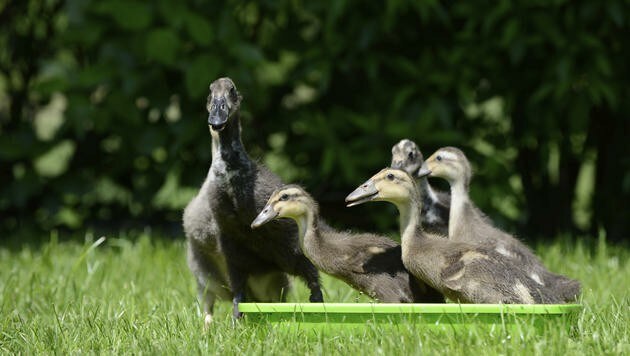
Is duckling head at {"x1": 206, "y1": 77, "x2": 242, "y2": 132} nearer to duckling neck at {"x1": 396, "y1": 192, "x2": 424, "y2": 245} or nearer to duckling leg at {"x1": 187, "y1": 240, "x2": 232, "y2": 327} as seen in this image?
duckling leg at {"x1": 187, "y1": 240, "x2": 232, "y2": 327}

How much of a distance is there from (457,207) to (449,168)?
293mm

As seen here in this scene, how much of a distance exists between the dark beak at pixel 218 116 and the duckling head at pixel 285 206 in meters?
0.41

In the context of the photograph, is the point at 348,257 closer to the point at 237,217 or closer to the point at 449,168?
the point at 237,217

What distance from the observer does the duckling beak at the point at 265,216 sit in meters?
4.70

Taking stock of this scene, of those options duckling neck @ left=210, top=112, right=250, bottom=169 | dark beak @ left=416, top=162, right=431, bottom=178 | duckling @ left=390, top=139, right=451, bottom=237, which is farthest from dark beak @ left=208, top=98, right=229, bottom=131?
dark beak @ left=416, top=162, right=431, bottom=178

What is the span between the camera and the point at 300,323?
4234mm

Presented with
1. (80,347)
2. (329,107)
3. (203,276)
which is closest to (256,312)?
(80,347)

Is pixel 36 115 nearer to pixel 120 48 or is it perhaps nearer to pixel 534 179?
pixel 120 48

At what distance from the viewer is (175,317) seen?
192 inches

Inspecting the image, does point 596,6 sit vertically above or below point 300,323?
above

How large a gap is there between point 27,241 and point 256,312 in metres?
4.49

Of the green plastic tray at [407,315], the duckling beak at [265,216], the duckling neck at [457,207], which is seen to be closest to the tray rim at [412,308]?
the green plastic tray at [407,315]

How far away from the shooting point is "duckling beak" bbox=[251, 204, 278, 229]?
15.4 ft

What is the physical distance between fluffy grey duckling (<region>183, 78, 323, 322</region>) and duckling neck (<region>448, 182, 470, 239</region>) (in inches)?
34.5
